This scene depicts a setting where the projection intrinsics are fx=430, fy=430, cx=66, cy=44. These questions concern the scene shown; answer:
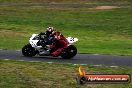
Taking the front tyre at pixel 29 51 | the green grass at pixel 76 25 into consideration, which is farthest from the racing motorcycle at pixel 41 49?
the green grass at pixel 76 25

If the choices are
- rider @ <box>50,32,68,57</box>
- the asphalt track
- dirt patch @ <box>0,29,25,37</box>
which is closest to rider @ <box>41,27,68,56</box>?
rider @ <box>50,32,68,57</box>

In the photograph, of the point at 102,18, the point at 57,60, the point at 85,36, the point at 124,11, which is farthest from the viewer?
the point at 124,11

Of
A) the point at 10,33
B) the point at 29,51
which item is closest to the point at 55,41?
Answer: the point at 29,51

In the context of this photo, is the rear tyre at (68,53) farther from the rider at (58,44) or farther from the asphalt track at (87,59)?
the asphalt track at (87,59)

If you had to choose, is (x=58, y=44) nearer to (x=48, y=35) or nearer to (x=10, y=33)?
(x=48, y=35)

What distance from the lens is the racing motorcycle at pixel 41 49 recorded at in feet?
77.5

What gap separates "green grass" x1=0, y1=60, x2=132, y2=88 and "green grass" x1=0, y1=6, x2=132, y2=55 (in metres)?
10.2

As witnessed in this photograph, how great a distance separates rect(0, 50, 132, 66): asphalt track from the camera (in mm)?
22156

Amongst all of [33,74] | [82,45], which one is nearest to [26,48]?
[33,74]

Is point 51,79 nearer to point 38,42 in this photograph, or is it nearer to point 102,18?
point 38,42

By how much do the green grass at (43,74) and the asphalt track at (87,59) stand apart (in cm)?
154

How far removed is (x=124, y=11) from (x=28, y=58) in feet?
121

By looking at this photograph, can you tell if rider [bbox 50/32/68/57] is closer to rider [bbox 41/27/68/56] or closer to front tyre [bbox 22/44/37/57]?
rider [bbox 41/27/68/56]

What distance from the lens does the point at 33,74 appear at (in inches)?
698
